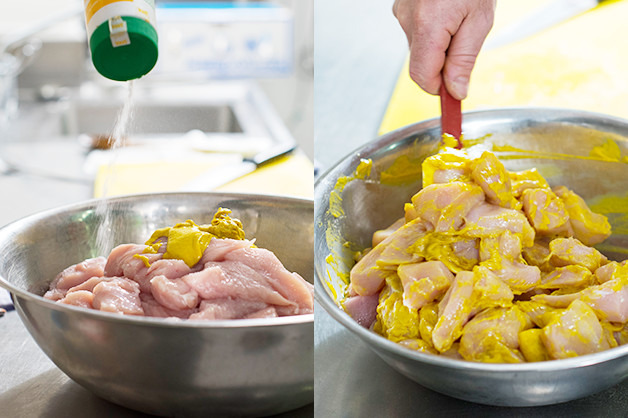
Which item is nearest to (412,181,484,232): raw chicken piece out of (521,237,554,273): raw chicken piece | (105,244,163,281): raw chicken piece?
(521,237,554,273): raw chicken piece

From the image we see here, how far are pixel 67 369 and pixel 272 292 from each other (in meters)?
0.22

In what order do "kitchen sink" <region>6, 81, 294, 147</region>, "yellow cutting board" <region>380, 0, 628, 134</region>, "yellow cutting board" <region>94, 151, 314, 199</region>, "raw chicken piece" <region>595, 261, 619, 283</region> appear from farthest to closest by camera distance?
"kitchen sink" <region>6, 81, 294, 147</region> < "yellow cutting board" <region>380, 0, 628, 134</region> < "yellow cutting board" <region>94, 151, 314, 199</region> < "raw chicken piece" <region>595, 261, 619, 283</region>

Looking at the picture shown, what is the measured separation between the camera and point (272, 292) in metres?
0.74

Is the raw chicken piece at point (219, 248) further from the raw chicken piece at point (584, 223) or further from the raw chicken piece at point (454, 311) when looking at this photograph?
the raw chicken piece at point (584, 223)

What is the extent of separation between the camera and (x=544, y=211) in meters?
0.90

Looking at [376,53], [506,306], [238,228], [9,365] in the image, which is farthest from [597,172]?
[376,53]

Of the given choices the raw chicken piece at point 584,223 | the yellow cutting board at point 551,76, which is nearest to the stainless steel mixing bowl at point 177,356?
the raw chicken piece at point 584,223

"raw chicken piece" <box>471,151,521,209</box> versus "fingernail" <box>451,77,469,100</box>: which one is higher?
"fingernail" <box>451,77,469,100</box>

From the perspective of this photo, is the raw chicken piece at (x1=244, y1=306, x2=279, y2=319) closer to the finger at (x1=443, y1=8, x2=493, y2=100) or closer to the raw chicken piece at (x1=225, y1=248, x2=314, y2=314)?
the raw chicken piece at (x1=225, y1=248, x2=314, y2=314)

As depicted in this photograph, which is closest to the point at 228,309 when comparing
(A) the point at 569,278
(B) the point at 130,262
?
(B) the point at 130,262

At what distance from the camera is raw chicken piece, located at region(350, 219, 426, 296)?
83 cm

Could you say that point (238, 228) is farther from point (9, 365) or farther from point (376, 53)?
point (376, 53)

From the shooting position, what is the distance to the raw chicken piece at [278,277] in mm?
761

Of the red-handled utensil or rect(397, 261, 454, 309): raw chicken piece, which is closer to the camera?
rect(397, 261, 454, 309): raw chicken piece
